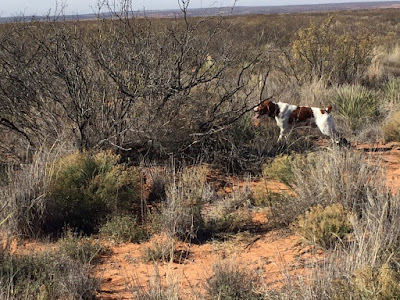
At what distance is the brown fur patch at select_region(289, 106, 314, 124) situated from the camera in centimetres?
729

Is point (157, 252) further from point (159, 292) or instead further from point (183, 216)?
point (159, 292)

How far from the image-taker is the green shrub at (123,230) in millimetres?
4590

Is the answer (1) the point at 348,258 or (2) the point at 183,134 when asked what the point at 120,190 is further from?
(1) the point at 348,258

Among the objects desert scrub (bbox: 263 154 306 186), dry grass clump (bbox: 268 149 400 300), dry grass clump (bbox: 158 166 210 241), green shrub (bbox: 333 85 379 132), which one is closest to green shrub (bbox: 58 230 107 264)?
dry grass clump (bbox: 158 166 210 241)

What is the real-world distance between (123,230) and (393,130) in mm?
5092

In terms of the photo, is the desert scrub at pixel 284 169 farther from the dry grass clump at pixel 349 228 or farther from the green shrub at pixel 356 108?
the green shrub at pixel 356 108

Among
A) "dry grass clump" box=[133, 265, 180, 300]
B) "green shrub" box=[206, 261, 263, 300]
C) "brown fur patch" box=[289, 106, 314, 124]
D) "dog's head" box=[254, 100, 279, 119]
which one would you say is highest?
"dog's head" box=[254, 100, 279, 119]

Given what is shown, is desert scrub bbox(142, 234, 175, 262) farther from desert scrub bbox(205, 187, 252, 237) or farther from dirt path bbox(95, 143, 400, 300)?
desert scrub bbox(205, 187, 252, 237)

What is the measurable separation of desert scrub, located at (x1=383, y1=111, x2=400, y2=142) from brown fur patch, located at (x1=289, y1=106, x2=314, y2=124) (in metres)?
1.42

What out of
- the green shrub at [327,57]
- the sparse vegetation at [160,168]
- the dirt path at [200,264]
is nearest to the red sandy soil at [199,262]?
the dirt path at [200,264]

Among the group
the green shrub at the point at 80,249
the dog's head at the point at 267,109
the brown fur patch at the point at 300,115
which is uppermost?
the dog's head at the point at 267,109

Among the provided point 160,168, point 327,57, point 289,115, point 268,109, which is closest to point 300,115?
point 289,115

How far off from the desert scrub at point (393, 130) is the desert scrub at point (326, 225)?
3975 millimetres

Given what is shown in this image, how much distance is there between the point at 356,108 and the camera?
28.8 feet
